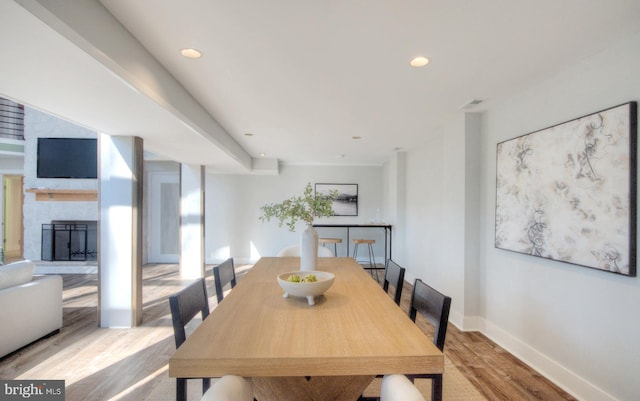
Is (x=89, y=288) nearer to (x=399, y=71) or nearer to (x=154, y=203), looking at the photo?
(x=154, y=203)

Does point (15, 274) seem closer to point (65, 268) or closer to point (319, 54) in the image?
point (319, 54)

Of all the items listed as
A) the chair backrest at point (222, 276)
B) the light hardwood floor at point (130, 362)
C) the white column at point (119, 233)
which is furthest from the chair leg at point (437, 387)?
the white column at point (119, 233)

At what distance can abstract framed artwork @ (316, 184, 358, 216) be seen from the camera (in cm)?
709

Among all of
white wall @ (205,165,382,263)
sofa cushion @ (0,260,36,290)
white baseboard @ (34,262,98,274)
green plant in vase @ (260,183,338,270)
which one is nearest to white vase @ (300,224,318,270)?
green plant in vase @ (260,183,338,270)

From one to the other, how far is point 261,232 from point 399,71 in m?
5.46

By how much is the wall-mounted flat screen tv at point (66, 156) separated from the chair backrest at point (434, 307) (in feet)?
21.6

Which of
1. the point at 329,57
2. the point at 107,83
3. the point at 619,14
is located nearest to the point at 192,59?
the point at 107,83

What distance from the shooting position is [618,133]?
5.91 feet

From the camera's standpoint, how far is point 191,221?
5.64 meters

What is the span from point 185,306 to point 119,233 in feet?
8.00

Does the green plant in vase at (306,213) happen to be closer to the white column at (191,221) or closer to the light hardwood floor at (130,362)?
the light hardwood floor at (130,362)

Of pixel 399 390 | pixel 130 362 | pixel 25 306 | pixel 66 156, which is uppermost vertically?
pixel 66 156

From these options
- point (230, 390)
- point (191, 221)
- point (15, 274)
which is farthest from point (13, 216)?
point (230, 390)

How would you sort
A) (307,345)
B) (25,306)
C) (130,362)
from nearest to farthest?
(307,345) < (130,362) < (25,306)
